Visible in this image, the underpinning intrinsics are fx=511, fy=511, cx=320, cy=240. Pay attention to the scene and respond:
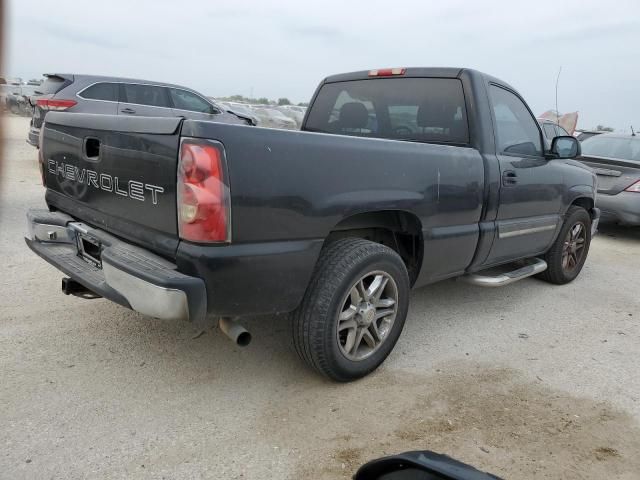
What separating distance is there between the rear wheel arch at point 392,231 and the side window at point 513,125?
109 cm

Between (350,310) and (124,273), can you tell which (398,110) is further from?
(124,273)

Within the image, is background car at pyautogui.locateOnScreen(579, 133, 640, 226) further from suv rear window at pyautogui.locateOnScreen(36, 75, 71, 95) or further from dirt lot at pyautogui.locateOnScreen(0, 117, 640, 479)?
suv rear window at pyautogui.locateOnScreen(36, 75, 71, 95)

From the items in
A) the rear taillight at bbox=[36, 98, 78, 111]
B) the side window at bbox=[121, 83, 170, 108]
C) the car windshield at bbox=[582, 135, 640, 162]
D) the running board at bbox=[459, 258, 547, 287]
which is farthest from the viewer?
the side window at bbox=[121, 83, 170, 108]

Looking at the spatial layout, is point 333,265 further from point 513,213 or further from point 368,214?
point 513,213

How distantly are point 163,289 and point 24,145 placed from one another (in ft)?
45.3

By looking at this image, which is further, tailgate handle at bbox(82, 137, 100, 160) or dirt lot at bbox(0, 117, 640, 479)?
tailgate handle at bbox(82, 137, 100, 160)

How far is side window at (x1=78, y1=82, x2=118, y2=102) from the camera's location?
9152mm

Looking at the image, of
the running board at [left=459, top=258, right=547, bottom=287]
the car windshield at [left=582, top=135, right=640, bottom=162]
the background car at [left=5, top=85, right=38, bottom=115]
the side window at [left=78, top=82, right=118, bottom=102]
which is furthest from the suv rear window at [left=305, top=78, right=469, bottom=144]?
the side window at [left=78, top=82, right=118, bottom=102]

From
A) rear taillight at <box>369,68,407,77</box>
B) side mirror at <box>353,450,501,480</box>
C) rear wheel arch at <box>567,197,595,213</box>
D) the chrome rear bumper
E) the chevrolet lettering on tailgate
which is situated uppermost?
rear taillight at <box>369,68,407,77</box>

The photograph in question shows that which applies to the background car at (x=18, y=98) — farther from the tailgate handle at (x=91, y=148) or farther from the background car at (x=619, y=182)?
the background car at (x=619, y=182)

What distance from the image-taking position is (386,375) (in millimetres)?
3137

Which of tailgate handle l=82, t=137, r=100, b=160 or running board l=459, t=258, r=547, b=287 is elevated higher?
tailgate handle l=82, t=137, r=100, b=160

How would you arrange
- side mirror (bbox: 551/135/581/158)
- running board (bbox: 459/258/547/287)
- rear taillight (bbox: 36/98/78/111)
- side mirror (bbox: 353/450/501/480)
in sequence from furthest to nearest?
rear taillight (bbox: 36/98/78/111), side mirror (bbox: 551/135/581/158), running board (bbox: 459/258/547/287), side mirror (bbox: 353/450/501/480)

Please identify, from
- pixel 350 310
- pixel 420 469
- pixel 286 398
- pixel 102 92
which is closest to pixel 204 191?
pixel 350 310
